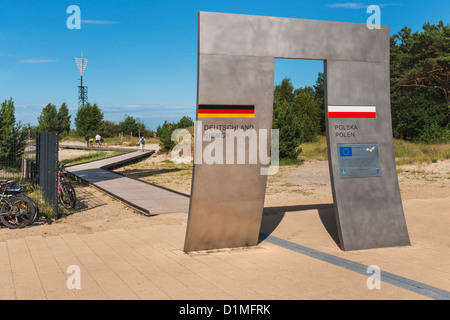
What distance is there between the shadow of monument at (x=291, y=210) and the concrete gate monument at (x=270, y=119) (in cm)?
91

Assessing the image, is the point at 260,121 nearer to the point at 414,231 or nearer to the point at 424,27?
the point at 414,231

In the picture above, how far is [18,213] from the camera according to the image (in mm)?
9750

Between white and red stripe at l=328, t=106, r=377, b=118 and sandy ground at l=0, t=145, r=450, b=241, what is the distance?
176 inches

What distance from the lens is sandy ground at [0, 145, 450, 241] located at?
399 inches

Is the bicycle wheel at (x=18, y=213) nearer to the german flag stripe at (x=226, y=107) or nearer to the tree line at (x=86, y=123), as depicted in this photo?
the german flag stripe at (x=226, y=107)

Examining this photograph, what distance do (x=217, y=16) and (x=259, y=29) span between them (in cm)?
78

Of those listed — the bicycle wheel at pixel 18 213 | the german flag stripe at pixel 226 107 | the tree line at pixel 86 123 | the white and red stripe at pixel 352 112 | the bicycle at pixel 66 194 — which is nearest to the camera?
the german flag stripe at pixel 226 107

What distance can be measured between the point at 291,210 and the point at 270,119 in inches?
196

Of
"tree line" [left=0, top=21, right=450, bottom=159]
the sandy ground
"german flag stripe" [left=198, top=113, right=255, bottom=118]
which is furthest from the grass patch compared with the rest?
"german flag stripe" [left=198, top=113, right=255, bottom=118]

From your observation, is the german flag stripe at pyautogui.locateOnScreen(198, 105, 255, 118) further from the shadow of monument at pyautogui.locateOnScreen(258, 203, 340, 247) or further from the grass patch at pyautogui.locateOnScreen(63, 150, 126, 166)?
the grass patch at pyautogui.locateOnScreen(63, 150, 126, 166)

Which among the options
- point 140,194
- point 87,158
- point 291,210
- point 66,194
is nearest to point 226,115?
point 291,210

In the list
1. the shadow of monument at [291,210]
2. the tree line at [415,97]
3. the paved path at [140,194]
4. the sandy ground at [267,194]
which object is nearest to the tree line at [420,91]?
the tree line at [415,97]

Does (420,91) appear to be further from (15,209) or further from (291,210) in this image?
(15,209)

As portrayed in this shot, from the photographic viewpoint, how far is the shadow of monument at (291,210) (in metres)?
9.37
